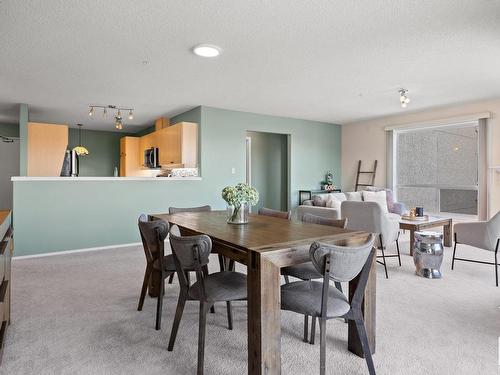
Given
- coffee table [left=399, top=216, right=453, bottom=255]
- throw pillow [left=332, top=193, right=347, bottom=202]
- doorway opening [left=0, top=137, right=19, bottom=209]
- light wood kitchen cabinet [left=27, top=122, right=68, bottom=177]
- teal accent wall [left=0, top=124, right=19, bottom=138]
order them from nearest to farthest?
coffee table [left=399, top=216, right=453, bottom=255]
light wood kitchen cabinet [left=27, top=122, right=68, bottom=177]
throw pillow [left=332, top=193, right=347, bottom=202]
doorway opening [left=0, top=137, right=19, bottom=209]
teal accent wall [left=0, top=124, right=19, bottom=138]

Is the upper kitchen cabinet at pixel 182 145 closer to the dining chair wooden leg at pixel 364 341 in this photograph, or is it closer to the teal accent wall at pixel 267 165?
the teal accent wall at pixel 267 165

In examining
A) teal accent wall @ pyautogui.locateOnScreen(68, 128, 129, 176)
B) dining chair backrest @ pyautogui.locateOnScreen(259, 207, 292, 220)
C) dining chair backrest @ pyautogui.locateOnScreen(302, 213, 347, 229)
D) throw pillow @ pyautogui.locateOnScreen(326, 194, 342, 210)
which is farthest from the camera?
teal accent wall @ pyautogui.locateOnScreen(68, 128, 129, 176)

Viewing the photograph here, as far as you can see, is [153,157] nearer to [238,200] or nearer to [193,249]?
[238,200]

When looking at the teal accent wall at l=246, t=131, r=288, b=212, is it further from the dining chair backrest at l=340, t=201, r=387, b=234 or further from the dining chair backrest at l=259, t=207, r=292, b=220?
the dining chair backrest at l=259, t=207, r=292, b=220

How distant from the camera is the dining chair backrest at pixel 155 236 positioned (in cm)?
227

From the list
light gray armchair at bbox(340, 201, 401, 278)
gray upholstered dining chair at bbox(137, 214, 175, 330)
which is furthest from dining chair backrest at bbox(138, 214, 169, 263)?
light gray armchair at bbox(340, 201, 401, 278)

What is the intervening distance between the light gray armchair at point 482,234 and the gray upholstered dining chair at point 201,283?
2.68 m

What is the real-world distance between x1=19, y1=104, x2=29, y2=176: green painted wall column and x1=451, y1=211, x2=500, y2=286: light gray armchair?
622 cm

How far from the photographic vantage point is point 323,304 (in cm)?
161

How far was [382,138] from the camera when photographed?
22.1 feet

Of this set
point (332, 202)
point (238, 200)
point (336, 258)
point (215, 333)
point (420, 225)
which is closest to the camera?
point (336, 258)

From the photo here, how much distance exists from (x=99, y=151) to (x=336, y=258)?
8330 millimetres

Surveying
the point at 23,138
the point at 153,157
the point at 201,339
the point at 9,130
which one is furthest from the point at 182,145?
the point at 9,130

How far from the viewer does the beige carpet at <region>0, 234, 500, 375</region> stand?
185cm
